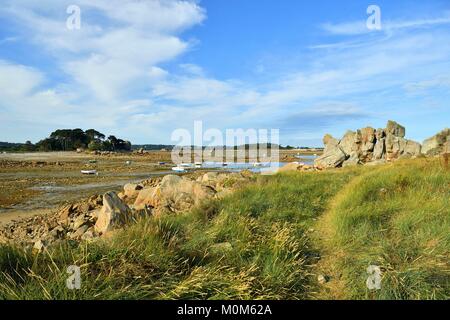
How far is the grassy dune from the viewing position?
3652mm

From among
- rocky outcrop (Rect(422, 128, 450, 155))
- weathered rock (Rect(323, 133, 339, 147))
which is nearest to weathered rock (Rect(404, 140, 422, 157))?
rocky outcrop (Rect(422, 128, 450, 155))

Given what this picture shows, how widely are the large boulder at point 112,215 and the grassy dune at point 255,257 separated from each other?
146cm

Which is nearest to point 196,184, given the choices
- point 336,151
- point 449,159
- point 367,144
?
point 449,159

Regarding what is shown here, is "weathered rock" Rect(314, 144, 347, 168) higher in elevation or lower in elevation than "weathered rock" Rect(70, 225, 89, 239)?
higher

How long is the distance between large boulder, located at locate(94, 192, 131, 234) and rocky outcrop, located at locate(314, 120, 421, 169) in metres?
19.8

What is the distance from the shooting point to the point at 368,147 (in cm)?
2936

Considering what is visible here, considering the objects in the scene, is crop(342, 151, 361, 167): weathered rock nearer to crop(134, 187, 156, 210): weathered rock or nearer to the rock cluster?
the rock cluster

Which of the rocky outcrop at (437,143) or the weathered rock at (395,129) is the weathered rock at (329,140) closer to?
A: the weathered rock at (395,129)

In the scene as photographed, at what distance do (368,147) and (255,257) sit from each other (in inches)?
1085

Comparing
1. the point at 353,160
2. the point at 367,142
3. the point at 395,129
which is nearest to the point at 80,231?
the point at 353,160

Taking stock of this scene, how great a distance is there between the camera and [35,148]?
77.6 m

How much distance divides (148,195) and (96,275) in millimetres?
9364

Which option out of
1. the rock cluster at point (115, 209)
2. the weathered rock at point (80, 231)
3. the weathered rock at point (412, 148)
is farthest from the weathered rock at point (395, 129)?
the weathered rock at point (80, 231)
